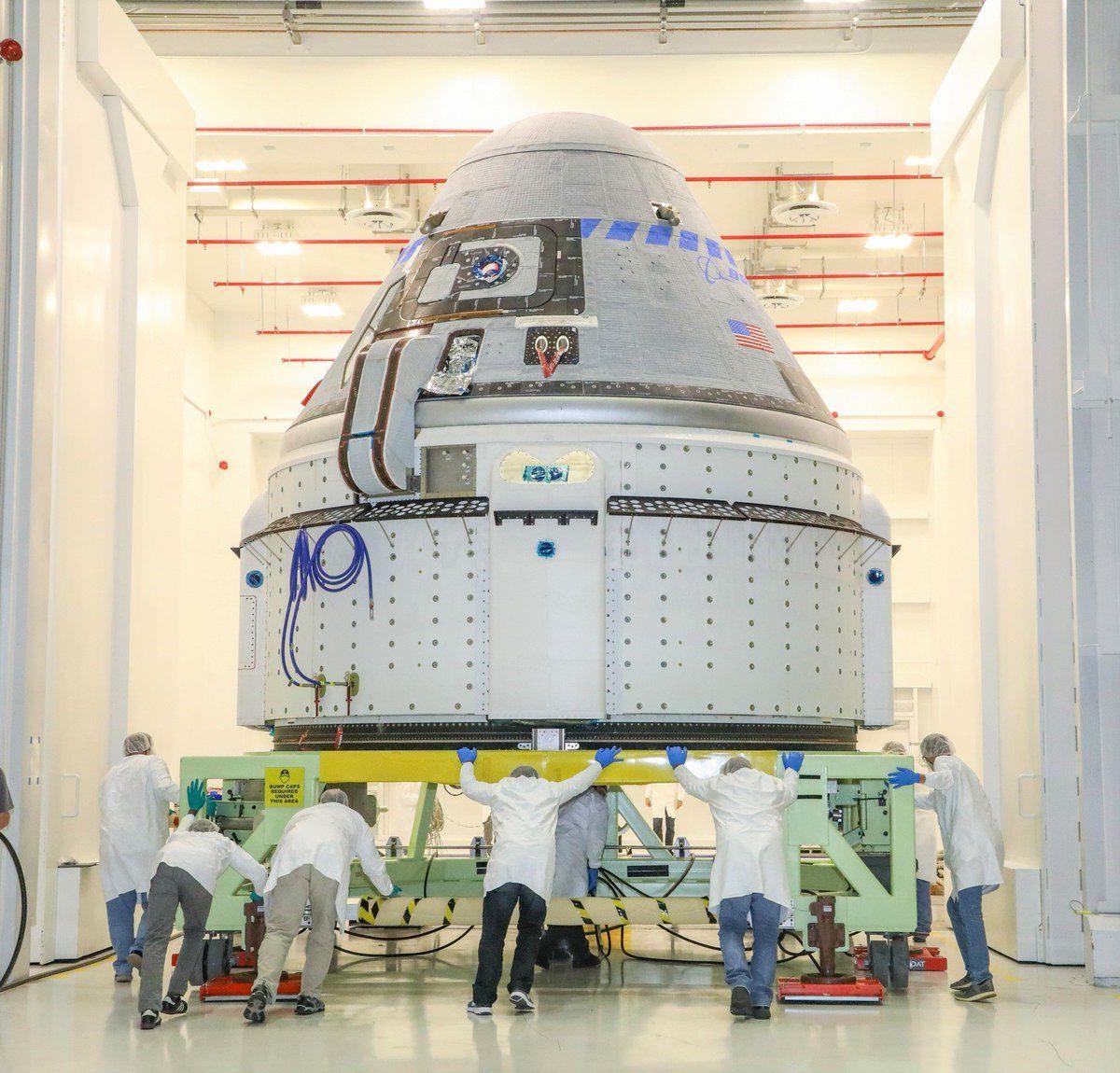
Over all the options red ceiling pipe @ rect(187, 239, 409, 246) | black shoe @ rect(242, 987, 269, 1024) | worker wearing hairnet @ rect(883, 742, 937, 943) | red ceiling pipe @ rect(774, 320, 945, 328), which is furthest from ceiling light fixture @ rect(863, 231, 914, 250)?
black shoe @ rect(242, 987, 269, 1024)

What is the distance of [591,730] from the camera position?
8.93 meters

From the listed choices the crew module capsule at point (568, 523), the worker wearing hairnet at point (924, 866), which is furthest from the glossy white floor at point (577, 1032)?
the worker wearing hairnet at point (924, 866)

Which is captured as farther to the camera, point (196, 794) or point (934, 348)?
point (934, 348)

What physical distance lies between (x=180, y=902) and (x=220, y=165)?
37.0ft

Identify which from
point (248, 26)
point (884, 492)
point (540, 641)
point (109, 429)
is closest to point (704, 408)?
point (540, 641)

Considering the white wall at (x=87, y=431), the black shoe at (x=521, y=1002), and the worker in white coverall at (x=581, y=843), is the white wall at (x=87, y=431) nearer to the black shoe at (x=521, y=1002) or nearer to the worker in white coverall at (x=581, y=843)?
the worker in white coverall at (x=581, y=843)

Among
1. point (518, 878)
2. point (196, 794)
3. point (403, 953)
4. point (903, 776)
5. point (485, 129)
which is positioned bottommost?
point (403, 953)

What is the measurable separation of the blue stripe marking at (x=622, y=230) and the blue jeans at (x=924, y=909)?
563 cm

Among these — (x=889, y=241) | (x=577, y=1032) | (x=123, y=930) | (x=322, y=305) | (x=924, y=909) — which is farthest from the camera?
(x=322, y=305)

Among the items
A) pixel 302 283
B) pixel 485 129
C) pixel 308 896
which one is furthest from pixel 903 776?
pixel 302 283

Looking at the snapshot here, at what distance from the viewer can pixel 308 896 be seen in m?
7.87

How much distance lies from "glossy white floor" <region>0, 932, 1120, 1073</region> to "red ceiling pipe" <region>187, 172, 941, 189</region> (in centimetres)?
1084

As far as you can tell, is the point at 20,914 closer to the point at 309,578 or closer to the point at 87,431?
the point at 309,578
